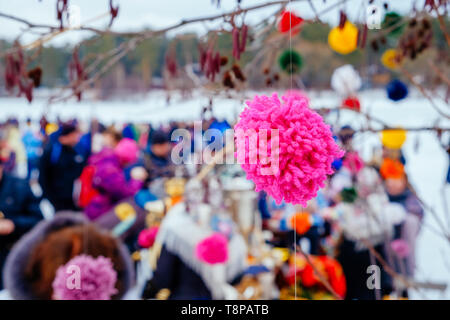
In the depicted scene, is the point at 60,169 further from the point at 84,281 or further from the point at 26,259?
the point at 84,281

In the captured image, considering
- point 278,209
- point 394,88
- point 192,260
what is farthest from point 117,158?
point 394,88

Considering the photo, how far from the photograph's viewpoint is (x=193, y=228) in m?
1.58

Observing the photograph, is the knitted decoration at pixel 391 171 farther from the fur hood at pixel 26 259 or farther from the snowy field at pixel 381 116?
the fur hood at pixel 26 259

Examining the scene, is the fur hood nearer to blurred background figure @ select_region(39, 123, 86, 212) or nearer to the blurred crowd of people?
the blurred crowd of people

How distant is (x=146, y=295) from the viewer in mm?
1457

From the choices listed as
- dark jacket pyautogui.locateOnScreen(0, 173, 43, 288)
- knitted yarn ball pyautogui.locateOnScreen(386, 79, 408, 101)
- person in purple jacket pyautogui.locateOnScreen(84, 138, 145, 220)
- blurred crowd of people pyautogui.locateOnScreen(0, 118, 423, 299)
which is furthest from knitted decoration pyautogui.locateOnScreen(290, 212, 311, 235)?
dark jacket pyautogui.locateOnScreen(0, 173, 43, 288)

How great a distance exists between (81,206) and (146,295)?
1.26 metres

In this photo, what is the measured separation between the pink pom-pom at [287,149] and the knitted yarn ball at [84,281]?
0.52 m

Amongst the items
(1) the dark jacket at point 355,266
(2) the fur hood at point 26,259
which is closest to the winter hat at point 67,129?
(2) the fur hood at point 26,259

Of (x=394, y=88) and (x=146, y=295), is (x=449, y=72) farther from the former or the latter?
(x=146, y=295)

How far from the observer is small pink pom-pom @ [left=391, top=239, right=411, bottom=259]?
1959 millimetres

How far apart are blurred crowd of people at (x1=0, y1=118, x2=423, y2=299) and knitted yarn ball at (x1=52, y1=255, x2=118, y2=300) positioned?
1 centimetres

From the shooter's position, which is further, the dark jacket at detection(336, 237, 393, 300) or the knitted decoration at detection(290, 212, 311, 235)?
the knitted decoration at detection(290, 212, 311, 235)

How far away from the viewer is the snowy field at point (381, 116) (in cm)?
113
